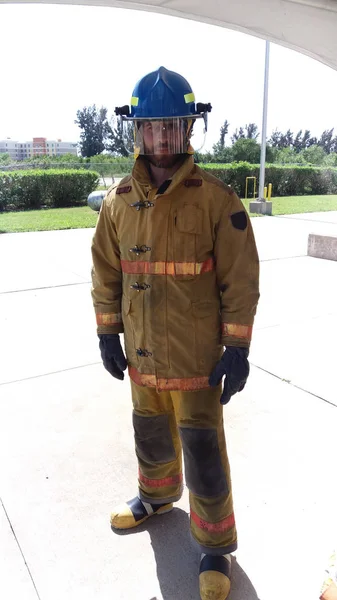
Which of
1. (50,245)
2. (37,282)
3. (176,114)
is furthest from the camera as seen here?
(50,245)

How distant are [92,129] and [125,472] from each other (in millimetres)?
62685

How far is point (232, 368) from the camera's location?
1.80 meters

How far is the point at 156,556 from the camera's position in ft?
6.97

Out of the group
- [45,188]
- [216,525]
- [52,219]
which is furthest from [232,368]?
[45,188]

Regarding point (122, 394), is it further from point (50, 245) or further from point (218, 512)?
point (50, 245)

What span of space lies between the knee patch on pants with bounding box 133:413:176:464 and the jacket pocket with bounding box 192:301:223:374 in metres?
0.39

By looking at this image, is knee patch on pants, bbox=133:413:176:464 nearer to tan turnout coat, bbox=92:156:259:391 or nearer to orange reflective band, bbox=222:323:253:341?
tan turnout coat, bbox=92:156:259:391

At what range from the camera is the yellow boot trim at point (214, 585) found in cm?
187

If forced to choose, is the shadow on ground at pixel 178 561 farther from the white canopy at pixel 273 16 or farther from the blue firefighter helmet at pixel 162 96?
the white canopy at pixel 273 16

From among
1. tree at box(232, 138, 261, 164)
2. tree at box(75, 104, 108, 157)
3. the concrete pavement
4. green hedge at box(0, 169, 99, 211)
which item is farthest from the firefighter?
tree at box(75, 104, 108, 157)

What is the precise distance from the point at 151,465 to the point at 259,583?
0.64 meters

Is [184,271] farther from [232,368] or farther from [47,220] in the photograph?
[47,220]

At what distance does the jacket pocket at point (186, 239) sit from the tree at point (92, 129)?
58669mm

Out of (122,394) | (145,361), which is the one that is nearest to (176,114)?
(145,361)
